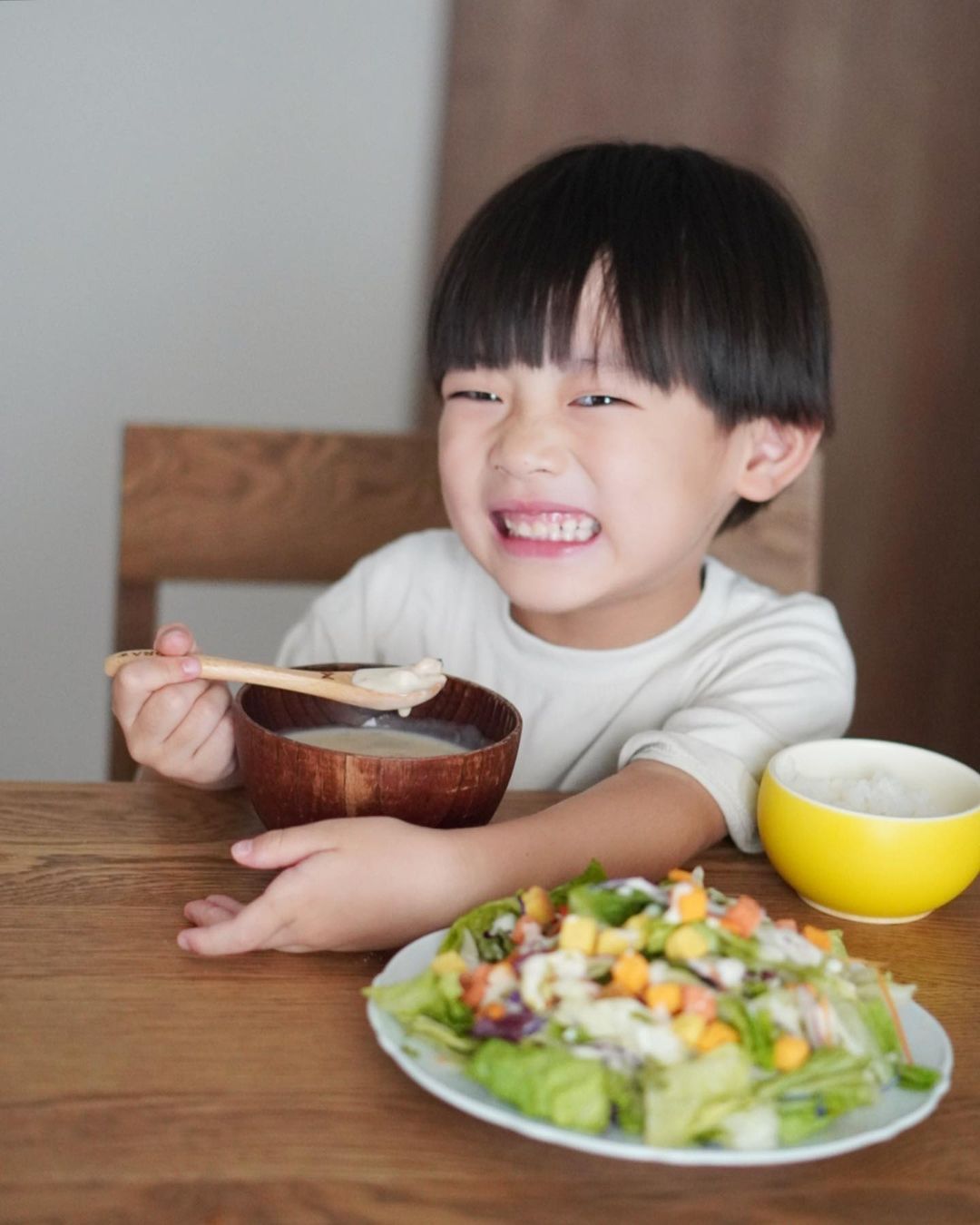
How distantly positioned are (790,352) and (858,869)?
491 millimetres

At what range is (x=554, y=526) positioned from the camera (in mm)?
1166

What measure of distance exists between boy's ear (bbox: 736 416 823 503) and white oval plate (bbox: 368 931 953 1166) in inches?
25.0

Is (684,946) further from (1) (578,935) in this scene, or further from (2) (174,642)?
(2) (174,642)

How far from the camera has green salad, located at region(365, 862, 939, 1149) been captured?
1.92 ft

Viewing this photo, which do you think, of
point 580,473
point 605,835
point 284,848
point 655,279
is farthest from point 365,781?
point 655,279

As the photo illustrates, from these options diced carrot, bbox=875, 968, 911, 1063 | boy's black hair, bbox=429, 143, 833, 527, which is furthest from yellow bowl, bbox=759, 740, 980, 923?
boy's black hair, bbox=429, 143, 833, 527

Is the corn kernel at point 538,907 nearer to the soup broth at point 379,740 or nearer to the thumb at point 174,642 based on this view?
the soup broth at point 379,740

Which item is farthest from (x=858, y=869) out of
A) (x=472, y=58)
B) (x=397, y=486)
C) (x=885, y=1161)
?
(x=472, y=58)

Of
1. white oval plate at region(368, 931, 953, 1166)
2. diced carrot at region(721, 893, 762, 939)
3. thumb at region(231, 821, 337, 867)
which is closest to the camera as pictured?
white oval plate at region(368, 931, 953, 1166)

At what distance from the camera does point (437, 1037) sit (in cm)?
64

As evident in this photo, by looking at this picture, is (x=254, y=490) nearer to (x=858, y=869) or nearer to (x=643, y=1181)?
(x=858, y=869)

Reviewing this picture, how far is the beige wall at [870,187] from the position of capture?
2113 mm

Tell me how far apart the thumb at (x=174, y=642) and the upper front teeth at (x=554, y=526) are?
30 cm

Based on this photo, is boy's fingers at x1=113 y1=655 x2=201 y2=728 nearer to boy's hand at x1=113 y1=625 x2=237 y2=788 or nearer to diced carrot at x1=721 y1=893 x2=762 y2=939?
boy's hand at x1=113 y1=625 x2=237 y2=788
